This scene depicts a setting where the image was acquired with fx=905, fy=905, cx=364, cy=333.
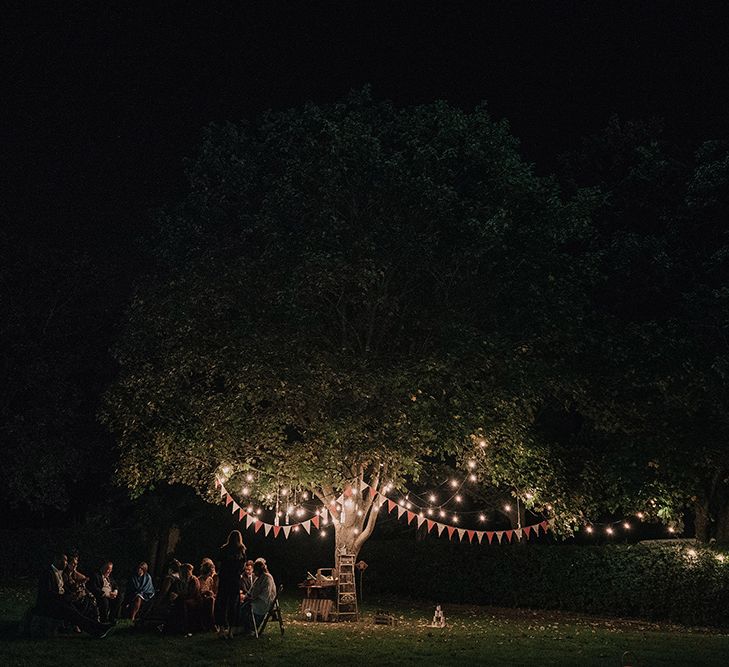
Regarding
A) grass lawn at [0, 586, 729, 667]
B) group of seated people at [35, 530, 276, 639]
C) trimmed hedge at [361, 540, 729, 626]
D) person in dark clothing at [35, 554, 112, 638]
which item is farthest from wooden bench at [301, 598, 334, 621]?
trimmed hedge at [361, 540, 729, 626]

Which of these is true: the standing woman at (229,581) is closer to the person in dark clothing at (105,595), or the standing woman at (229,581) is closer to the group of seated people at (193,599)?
the group of seated people at (193,599)

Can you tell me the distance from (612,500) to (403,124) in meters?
9.95

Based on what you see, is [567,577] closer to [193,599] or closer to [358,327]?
[358,327]

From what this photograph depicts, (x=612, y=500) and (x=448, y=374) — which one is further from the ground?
(x=448, y=374)

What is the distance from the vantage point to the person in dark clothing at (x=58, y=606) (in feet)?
45.9

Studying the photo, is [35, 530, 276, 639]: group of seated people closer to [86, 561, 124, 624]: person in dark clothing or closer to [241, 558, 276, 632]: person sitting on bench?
[241, 558, 276, 632]: person sitting on bench

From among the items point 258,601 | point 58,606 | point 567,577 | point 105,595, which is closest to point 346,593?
point 258,601

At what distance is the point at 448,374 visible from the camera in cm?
1797

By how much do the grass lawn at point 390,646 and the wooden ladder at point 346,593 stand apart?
1.12 feet

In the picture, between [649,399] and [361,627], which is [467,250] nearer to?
[649,399]

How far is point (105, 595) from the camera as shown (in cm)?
1681

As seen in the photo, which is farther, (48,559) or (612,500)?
(48,559)

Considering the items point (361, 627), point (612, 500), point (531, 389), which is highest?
point (531, 389)

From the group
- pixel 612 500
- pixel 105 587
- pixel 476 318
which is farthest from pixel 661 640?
pixel 105 587
